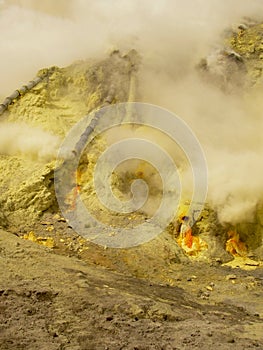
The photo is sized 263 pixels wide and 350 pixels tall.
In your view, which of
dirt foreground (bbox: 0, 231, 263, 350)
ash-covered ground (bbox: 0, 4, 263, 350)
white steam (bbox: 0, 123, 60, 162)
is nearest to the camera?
dirt foreground (bbox: 0, 231, 263, 350)

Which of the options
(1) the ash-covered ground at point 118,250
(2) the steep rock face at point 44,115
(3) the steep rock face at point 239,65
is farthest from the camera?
(3) the steep rock face at point 239,65

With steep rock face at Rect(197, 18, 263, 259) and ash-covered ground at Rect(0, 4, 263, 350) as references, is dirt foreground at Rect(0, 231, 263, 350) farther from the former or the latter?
steep rock face at Rect(197, 18, 263, 259)

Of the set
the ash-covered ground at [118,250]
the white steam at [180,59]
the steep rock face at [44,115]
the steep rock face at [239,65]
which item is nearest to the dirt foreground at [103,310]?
the ash-covered ground at [118,250]

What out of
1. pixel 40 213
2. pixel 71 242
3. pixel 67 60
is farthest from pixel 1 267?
pixel 67 60

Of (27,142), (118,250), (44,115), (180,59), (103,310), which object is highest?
(180,59)

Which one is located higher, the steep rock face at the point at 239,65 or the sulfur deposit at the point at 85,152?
the steep rock face at the point at 239,65

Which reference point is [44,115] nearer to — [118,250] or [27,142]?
[27,142]

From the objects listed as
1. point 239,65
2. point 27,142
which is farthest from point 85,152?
point 239,65

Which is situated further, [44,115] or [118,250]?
[44,115]

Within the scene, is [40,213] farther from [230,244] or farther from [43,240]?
[230,244]

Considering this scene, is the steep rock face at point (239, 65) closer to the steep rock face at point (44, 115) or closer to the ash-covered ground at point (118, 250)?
the ash-covered ground at point (118, 250)

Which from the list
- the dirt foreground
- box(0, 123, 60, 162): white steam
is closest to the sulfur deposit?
box(0, 123, 60, 162): white steam

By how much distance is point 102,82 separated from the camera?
1007 centimetres

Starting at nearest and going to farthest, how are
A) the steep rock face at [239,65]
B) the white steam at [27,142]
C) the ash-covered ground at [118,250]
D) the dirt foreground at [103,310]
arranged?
the dirt foreground at [103,310], the ash-covered ground at [118,250], the white steam at [27,142], the steep rock face at [239,65]
